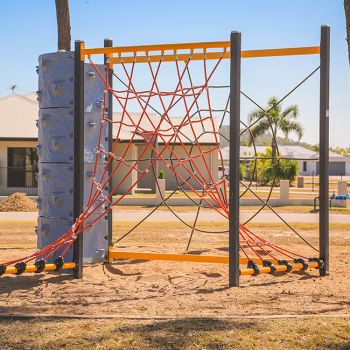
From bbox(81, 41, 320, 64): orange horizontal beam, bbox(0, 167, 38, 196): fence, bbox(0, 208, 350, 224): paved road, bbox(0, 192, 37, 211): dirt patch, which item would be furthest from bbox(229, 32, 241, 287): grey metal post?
bbox(0, 167, 38, 196): fence

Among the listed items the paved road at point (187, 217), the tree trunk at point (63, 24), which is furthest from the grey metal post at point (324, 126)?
the tree trunk at point (63, 24)

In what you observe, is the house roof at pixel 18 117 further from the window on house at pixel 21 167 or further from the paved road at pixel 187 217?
the paved road at pixel 187 217

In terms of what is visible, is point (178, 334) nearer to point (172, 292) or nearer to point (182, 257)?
point (172, 292)

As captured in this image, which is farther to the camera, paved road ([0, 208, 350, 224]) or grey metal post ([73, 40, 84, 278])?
paved road ([0, 208, 350, 224])

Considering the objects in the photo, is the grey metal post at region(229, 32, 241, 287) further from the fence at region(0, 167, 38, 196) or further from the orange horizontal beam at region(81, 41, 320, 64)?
the fence at region(0, 167, 38, 196)

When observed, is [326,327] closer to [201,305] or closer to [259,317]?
[259,317]

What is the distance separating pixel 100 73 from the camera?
9547mm

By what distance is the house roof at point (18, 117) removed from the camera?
29844 mm

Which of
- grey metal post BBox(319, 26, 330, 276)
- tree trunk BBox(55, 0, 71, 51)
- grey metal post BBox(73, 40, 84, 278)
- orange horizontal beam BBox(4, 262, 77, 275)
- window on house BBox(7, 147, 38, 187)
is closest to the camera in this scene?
orange horizontal beam BBox(4, 262, 77, 275)

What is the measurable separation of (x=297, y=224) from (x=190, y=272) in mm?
8348

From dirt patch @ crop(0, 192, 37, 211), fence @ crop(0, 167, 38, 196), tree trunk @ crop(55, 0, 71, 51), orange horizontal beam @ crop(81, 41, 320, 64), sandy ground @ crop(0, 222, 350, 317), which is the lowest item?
sandy ground @ crop(0, 222, 350, 317)

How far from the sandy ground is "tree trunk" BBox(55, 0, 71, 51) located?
842 centimetres

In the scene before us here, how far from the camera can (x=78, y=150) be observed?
8.70 m

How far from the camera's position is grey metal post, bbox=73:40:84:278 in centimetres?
869
